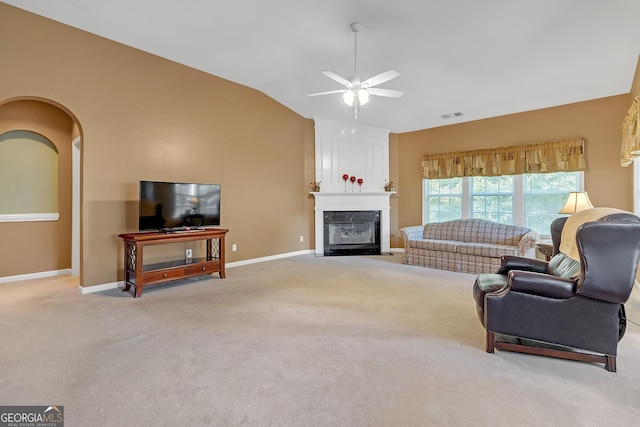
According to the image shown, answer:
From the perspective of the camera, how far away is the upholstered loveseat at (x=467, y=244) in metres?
4.91

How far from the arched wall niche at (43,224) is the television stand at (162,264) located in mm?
1419

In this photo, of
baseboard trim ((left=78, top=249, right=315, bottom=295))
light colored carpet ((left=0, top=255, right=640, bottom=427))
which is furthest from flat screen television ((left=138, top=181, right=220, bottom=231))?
light colored carpet ((left=0, top=255, right=640, bottom=427))

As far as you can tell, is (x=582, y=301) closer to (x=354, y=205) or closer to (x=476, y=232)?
(x=476, y=232)

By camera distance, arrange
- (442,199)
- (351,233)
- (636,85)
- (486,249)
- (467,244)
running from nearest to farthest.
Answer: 1. (636,85)
2. (486,249)
3. (467,244)
4. (442,199)
5. (351,233)

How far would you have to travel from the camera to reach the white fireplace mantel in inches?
270

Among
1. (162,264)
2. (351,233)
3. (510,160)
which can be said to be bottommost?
(162,264)

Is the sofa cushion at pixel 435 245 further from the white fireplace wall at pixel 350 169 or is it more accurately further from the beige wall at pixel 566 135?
the beige wall at pixel 566 135

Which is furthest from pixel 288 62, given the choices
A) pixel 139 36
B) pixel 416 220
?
pixel 416 220

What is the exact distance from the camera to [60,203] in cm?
484

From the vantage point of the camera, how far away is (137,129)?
4332 mm

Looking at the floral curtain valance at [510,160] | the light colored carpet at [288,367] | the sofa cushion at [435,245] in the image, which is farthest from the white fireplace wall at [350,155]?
the light colored carpet at [288,367]

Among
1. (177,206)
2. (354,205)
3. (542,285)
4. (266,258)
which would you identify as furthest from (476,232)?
(177,206)

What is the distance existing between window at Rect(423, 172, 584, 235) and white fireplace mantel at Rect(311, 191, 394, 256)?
0.91 meters

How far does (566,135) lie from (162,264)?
6.80m
